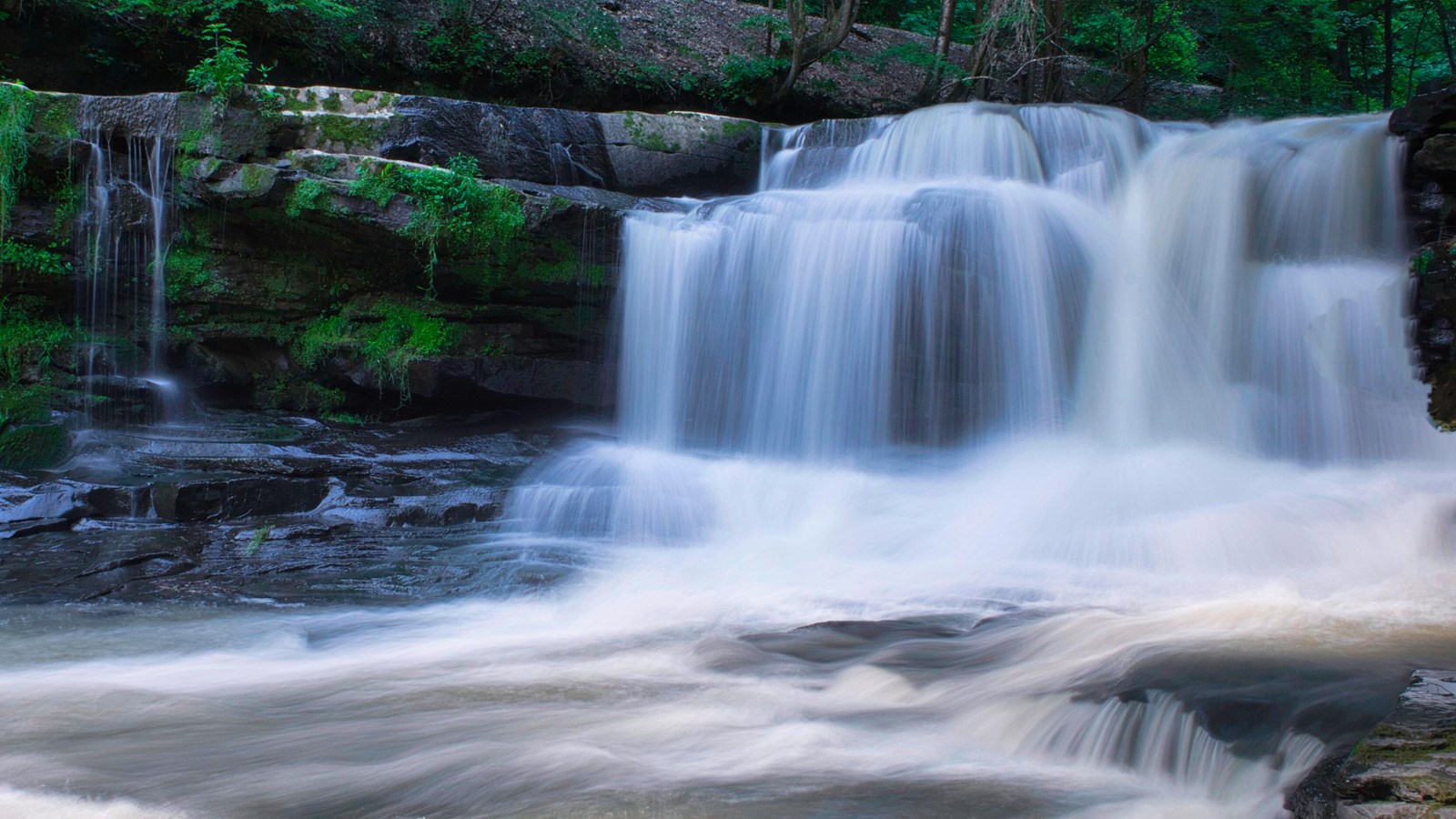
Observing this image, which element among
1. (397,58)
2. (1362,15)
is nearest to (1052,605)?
(397,58)

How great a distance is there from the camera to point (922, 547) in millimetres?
6777

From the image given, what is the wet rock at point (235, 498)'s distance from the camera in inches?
265

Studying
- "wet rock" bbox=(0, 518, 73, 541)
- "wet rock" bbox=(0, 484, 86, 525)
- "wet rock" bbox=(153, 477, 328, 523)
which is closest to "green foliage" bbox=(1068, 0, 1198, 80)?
"wet rock" bbox=(153, 477, 328, 523)

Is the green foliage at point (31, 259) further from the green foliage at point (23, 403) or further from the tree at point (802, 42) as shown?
the tree at point (802, 42)

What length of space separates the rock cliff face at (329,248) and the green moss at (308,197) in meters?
0.01

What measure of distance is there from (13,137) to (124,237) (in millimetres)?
1000

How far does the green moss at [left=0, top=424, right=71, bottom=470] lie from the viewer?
723cm

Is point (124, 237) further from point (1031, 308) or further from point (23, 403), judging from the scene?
point (1031, 308)

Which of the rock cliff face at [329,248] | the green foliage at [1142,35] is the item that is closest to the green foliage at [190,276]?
the rock cliff face at [329,248]

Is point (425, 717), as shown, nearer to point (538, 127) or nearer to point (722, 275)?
point (722, 275)

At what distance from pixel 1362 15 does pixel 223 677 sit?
17242 millimetres

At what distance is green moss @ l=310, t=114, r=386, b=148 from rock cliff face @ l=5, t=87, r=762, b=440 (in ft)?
0.05

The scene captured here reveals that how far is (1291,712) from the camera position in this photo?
3.46 metres

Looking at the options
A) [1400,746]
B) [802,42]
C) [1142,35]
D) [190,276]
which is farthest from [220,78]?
[1142,35]
